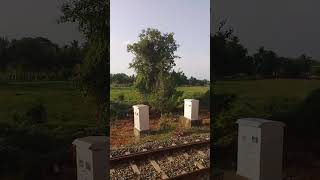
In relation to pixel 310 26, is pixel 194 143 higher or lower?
lower

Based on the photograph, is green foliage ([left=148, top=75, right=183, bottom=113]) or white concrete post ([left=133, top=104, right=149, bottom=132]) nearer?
white concrete post ([left=133, top=104, right=149, bottom=132])

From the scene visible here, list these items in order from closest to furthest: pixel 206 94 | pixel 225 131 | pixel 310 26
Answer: pixel 310 26 → pixel 225 131 → pixel 206 94

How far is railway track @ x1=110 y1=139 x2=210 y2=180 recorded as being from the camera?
16.0 ft

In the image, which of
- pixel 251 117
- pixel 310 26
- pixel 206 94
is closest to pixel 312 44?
pixel 310 26

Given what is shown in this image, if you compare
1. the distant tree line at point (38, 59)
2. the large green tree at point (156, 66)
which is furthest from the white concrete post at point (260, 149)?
the distant tree line at point (38, 59)

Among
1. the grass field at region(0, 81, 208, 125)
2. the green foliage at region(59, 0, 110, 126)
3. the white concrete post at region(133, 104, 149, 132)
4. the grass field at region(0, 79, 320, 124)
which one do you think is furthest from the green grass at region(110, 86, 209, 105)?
the grass field at region(0, 81, 208, 125)

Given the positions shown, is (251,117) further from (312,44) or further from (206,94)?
(312,44)

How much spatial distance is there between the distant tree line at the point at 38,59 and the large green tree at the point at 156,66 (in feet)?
3.68

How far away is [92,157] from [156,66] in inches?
75.8

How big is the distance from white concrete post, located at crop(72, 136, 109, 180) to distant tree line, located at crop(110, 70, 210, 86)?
3.25 feet

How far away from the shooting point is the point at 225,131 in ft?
15.6

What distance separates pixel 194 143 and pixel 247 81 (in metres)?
1.36

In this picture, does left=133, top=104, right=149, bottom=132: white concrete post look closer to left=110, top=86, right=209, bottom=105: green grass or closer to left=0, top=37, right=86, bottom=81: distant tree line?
left=110, top=86, right=209, bottom=105: green grass

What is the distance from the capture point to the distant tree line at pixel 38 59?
142 inches
